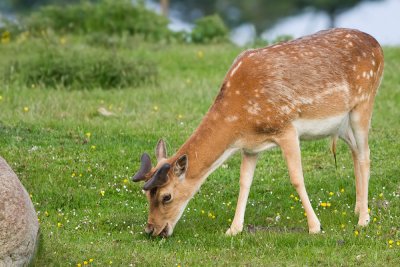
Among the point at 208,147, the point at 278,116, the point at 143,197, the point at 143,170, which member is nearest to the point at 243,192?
the point at 208,147

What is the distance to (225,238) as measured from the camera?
32.9 feet

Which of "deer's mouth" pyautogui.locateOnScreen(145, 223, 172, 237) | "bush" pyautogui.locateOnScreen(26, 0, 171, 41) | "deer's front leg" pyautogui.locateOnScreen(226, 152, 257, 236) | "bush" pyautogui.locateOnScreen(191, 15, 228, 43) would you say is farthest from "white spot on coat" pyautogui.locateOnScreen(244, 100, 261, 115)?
"bush" pyautogui.locateOnScreen(191, 15, 228, 43)

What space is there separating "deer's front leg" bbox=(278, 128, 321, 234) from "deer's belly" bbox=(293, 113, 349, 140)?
155 millimetres

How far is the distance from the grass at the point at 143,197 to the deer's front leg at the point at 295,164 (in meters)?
0.16

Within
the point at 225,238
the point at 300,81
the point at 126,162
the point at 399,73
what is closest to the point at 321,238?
the point at 225,238

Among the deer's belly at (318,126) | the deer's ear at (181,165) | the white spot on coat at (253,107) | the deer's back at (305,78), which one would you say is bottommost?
the deer's ear at (181,165)

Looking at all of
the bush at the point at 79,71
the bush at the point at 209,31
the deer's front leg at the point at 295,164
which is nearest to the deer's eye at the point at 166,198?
the deer's front leg at the point at 295,164

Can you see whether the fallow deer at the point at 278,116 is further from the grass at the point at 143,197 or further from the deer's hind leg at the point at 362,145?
the grass at the point at 143,197

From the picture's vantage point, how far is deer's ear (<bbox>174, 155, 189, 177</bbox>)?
32.1 feet

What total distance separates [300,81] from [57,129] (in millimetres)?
4714

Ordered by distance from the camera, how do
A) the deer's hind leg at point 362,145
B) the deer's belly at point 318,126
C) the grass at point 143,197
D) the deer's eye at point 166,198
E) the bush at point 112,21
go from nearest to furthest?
the grass at point 143,197, the deer's eye at point 166,198, the deer's belly at point 318,126, the deer's hind leg at point 362,145, the bush at point 112,21

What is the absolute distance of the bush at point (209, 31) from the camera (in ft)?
77.3

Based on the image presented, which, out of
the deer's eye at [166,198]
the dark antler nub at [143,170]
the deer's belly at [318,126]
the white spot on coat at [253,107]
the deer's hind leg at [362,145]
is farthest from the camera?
the deer's hind leg at [362,145]

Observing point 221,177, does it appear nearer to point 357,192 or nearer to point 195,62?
point 357,192
